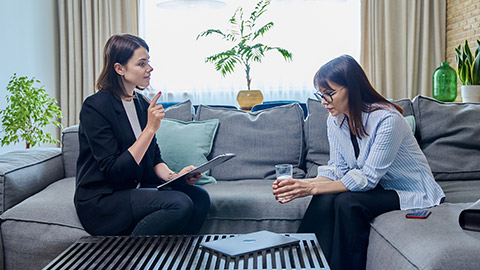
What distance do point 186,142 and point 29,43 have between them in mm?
3008

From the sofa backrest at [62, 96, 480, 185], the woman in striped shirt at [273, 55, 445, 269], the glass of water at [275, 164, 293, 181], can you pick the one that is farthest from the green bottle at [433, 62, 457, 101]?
the glass of water at [275, 164, 293, 181]

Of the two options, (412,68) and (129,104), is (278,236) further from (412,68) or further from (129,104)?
(412,68)

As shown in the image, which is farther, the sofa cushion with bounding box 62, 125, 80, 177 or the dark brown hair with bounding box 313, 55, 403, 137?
the sofa cushion with bounding box 62, 125, 80, 177

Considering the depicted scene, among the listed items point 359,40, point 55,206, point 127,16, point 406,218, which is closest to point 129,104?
point 55,206

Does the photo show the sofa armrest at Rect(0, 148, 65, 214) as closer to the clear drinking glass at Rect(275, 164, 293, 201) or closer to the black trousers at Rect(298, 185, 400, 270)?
the clear drinking glass at Rect(275, 164, 293, 201)

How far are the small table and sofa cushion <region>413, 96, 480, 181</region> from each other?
4.06 ft

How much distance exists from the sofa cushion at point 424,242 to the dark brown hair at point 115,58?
1.20 metres

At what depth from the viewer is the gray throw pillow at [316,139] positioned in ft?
8.26

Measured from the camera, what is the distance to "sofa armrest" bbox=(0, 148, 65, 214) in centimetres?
205

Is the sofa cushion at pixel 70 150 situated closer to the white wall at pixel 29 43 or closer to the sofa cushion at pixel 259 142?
the sofa cushion at pixel 259 142

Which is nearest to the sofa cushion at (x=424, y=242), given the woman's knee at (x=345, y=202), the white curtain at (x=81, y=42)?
the woman's knee at (x=345, y=202)

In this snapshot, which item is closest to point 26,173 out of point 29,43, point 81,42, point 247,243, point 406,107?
point 247,243

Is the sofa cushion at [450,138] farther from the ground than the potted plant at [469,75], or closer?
closer

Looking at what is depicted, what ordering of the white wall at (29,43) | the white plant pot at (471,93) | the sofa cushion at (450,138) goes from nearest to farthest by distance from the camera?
the sofa cushion at (450,138) < the white plant pot at (471,93) < the white wall at (29,43)
